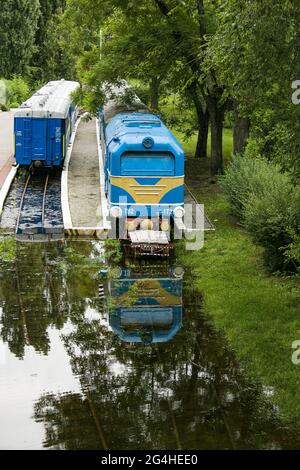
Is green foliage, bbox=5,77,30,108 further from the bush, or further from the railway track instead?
the bush

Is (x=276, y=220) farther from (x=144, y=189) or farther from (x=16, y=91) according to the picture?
(x=16, y=91)

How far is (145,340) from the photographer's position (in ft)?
45.9

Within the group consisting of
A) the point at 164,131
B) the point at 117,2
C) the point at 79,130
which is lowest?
the point at 79,130

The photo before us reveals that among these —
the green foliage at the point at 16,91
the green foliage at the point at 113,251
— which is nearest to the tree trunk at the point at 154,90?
the green foliage at the point at 113,251

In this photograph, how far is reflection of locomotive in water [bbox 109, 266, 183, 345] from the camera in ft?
47.1

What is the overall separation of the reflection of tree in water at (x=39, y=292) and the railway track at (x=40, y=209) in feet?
3.95

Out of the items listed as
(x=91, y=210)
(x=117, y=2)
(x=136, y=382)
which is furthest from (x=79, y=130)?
(x=136, y=382)

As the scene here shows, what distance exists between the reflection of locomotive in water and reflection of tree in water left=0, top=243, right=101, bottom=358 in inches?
34.5

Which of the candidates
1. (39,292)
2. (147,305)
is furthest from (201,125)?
(147,305)

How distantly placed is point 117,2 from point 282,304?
15.0m

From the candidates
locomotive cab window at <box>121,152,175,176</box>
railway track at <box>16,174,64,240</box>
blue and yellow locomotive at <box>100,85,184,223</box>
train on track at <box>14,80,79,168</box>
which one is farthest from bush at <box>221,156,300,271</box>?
train on track at <box>14,80,79,168</box>

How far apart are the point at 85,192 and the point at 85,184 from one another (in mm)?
1278
